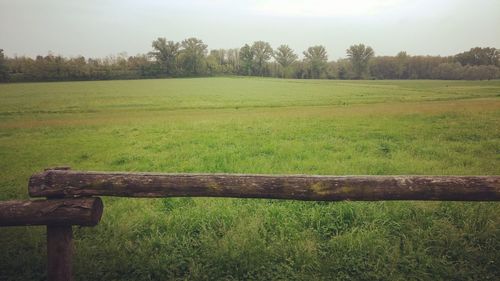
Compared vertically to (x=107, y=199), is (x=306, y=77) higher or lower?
higher

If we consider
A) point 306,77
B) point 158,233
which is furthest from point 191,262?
point 306,77

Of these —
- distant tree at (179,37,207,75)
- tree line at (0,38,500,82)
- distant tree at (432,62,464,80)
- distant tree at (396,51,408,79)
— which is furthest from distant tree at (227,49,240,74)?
distant tree at (432,62,464,80)

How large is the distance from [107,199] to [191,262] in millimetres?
3589

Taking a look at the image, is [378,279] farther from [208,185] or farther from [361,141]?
[361,141]

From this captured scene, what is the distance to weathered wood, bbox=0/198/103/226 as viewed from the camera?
309cm

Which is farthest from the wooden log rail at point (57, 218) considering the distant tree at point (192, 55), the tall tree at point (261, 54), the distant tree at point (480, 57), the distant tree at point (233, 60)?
the tall tree at point (261, 54)

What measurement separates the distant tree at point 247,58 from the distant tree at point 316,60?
23.9 m

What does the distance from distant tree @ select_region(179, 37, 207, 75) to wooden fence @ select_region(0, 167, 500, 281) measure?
3794 inches

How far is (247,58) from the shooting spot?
118 meters

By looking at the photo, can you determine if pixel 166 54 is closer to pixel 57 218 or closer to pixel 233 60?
pixel 233 60

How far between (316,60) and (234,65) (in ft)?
110

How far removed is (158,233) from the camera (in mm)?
4828

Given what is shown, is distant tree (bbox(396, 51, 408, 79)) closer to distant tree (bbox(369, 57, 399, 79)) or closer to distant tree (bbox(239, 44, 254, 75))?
distant tree (bbox(369, 57, 399, 79))

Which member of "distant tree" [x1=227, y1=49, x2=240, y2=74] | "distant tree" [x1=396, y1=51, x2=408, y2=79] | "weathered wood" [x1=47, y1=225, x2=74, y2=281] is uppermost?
"distant tree" [x1=227, y1=49, x2=240, y2=74]
